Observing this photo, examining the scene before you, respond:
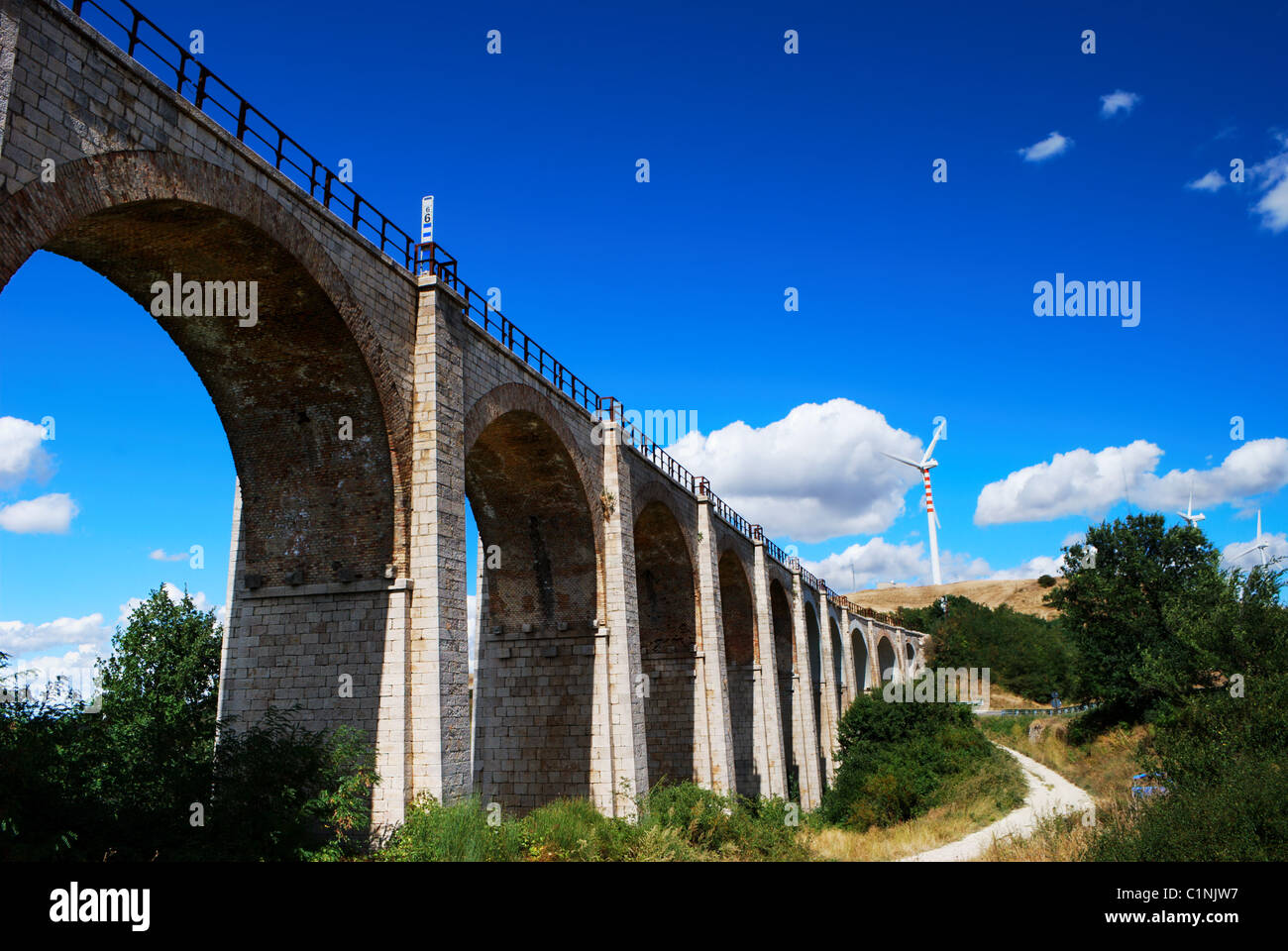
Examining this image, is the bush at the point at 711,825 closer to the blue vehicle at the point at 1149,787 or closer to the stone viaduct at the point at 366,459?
the stone viaduct at the point at 366,459

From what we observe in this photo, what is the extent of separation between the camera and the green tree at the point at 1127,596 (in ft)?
109

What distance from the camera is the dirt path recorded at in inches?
794

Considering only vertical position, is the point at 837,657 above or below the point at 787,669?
above

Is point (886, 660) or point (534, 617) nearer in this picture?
point (534, 617)

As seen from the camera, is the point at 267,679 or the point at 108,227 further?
the point at 267,679

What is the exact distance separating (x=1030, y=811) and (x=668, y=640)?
12.3m

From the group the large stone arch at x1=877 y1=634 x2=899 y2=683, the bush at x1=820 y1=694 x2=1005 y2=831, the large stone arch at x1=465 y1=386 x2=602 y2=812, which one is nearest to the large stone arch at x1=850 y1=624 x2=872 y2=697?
the large stone arch at x1=877 y1=634 x2=899 y2=683

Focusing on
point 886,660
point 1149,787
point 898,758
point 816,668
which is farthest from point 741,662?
point 886,660

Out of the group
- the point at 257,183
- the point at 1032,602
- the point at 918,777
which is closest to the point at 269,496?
the point at 257,183

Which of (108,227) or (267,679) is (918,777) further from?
(108,227)

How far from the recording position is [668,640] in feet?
89.3

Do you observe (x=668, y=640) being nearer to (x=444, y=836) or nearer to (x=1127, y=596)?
(x=444, y=836)
